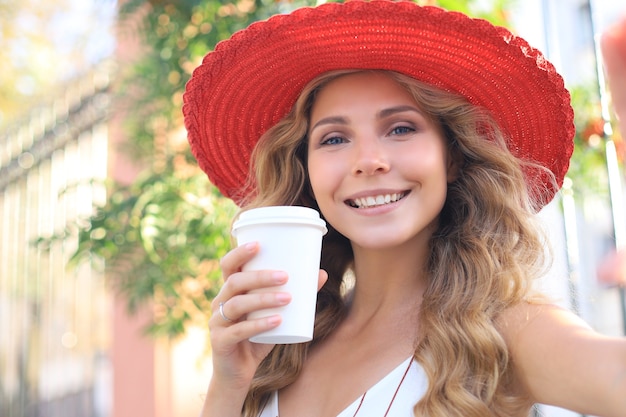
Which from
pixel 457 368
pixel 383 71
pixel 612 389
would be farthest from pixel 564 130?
pixel 612 389

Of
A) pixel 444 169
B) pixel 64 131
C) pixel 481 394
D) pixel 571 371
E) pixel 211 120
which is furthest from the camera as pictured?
pixel 64 131

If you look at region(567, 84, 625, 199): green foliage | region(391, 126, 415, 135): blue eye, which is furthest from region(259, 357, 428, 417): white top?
region(567, 84, 625, 199): green foliage

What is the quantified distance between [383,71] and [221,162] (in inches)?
27.6

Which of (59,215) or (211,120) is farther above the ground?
(59,215)

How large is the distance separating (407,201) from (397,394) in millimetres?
487

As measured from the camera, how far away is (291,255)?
5.87 ft

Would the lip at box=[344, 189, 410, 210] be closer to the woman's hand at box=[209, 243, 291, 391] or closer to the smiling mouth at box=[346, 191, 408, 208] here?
the smiling mouth at box=[346, 191, 408, 208]

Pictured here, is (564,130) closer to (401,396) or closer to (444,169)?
(444,169)

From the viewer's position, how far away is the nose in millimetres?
2121

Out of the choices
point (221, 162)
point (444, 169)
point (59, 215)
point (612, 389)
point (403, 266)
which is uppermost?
point (59, 215)

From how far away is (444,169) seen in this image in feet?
7.47

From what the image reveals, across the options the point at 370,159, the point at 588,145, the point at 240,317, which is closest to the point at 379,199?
the point at 370,159

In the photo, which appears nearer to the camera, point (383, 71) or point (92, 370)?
point (383, 71)

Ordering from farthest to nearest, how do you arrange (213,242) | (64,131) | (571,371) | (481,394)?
(64,131) < (213,242) < (481,394) < (571,371)
